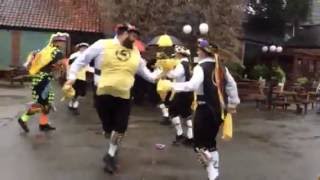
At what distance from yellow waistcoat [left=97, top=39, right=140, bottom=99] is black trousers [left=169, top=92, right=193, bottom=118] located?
2.92m

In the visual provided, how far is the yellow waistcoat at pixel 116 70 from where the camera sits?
7.68 m

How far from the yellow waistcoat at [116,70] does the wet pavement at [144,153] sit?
3.55ft

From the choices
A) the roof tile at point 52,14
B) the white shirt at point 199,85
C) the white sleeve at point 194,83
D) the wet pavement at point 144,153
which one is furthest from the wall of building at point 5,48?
Result: the white sleeve at point 194,83

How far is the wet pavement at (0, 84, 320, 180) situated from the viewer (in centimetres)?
792

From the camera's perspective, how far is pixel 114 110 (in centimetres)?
794

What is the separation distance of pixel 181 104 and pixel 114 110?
9.52ft

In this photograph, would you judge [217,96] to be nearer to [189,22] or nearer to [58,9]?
[189,22]

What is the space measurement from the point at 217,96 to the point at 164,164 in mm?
1707

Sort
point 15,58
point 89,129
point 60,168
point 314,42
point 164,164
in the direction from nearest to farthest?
point 60,168, point 164,164, point 89,129, point 15,58, point 314,42

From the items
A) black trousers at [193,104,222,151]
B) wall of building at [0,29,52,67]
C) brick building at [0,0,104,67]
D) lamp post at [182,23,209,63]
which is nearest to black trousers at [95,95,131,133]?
black trousers at [193,104,222,151]

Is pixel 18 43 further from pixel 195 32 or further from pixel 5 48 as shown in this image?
pixel 195 32

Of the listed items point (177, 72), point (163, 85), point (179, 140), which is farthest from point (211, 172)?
point (163, 85)

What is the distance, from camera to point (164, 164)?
8641 millimetres

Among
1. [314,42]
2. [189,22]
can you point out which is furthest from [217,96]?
[314,42]
